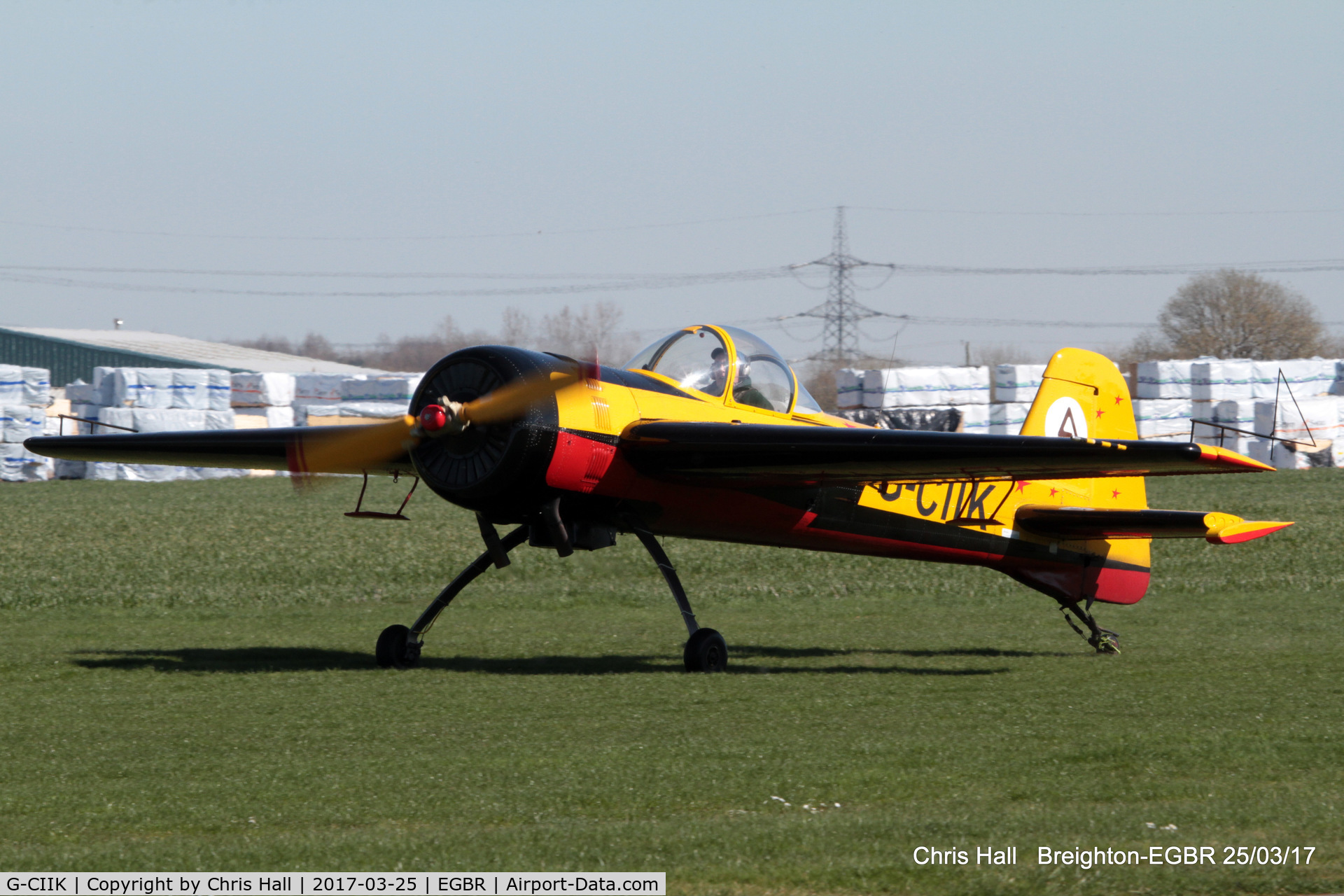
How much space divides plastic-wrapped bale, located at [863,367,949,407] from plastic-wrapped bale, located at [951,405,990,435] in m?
0.71

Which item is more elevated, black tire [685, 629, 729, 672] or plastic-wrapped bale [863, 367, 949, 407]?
plastic-wrapped bale [863, 367, 949, 407]

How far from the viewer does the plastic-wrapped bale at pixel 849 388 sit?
1818 inches

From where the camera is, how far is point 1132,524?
14.6m

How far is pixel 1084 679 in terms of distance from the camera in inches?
514

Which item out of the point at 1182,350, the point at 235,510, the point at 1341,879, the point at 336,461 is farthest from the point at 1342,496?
the point at 1182,350

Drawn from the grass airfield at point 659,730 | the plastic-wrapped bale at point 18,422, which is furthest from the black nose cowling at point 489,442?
the plastic-wrapped bale at point 18,422

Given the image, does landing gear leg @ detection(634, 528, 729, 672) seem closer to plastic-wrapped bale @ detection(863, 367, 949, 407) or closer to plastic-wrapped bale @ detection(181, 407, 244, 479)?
plastic-wrapped bale @ detection(181, 407, 244, 479)

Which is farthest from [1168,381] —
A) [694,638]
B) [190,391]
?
[694,638]

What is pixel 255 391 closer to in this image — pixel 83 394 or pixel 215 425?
pixel 215 425

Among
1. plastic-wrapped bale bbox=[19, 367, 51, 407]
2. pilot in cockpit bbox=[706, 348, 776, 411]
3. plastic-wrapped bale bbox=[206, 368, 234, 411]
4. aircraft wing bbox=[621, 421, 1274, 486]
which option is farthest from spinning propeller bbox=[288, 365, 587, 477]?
plastic-wrapped bale bbox=[206, 368, 234, 411]

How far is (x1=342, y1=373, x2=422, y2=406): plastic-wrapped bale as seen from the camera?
156 ft

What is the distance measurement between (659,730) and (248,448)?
21.2 feet

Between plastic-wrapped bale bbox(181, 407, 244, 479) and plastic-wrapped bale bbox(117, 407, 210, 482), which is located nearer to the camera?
plastic-wrapped bale bbox(117, 407, 210, 482)

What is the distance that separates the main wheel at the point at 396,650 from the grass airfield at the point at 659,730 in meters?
0.22
